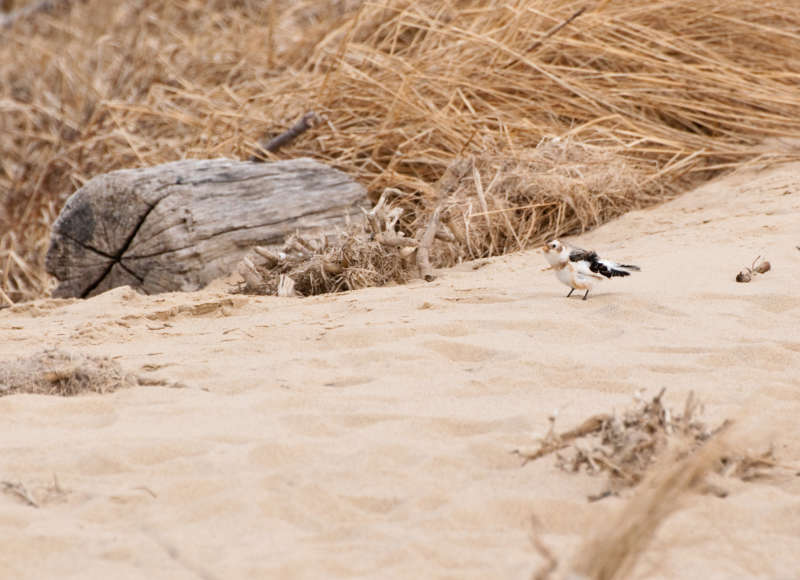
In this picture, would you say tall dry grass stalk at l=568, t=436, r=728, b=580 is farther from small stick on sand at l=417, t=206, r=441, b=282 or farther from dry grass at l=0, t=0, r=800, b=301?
dry grass at l=0, t=0, r=800, b=301

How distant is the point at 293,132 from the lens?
5918 mm

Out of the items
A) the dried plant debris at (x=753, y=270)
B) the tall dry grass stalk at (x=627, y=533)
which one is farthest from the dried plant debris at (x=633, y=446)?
the dried plant debris at (x=753, y=270)

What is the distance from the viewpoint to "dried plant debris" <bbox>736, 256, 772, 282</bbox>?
3747 mm

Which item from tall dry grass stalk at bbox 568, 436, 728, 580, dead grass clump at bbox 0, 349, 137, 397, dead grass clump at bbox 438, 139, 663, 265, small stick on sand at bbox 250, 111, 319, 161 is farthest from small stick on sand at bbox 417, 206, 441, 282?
tall dry grass stalk at bbox 568, 436, 728, 580

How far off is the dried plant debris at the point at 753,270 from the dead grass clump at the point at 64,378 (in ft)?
7.17

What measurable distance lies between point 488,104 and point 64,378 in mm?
3584

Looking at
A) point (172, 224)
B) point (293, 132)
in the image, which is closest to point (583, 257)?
point (172, 224)

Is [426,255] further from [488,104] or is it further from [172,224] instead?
[488,104]

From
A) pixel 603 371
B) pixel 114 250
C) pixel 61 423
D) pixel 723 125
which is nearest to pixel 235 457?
pixel 61 423

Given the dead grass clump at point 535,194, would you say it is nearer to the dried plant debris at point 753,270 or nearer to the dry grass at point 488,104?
the dry grass at point 488,104

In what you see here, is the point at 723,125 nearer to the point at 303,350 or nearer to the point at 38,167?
the point at 303,350

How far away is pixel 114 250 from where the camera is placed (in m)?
4.88

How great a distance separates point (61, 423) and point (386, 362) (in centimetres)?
92

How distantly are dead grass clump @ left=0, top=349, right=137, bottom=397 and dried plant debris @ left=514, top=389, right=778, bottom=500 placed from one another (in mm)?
1240
